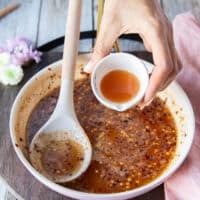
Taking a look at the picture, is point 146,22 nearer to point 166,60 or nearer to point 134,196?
point 166,60

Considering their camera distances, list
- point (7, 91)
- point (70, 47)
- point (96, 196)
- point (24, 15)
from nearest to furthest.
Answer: point (96, 196)
point (70, 47)
point (7, 91)
point (24, 15)

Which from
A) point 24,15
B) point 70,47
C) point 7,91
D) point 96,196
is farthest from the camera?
point 24,15

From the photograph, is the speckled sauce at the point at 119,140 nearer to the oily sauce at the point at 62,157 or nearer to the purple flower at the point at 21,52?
the oily sauce at the point at 62,157

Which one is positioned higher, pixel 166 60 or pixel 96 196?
pixel 166 60

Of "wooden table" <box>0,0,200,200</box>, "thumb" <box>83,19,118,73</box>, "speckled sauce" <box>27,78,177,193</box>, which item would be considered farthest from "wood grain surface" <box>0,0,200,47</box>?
"thumb" <box>83,19,118,73</box>

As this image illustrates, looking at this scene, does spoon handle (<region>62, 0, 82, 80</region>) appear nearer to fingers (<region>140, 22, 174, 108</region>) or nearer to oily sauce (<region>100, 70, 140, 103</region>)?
oily sauce (<region>100, 70, 140, 103</region>)

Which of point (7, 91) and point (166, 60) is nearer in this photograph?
point (166, 60)

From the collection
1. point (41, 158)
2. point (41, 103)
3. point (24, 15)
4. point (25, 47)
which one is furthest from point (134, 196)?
point (24, 15)
